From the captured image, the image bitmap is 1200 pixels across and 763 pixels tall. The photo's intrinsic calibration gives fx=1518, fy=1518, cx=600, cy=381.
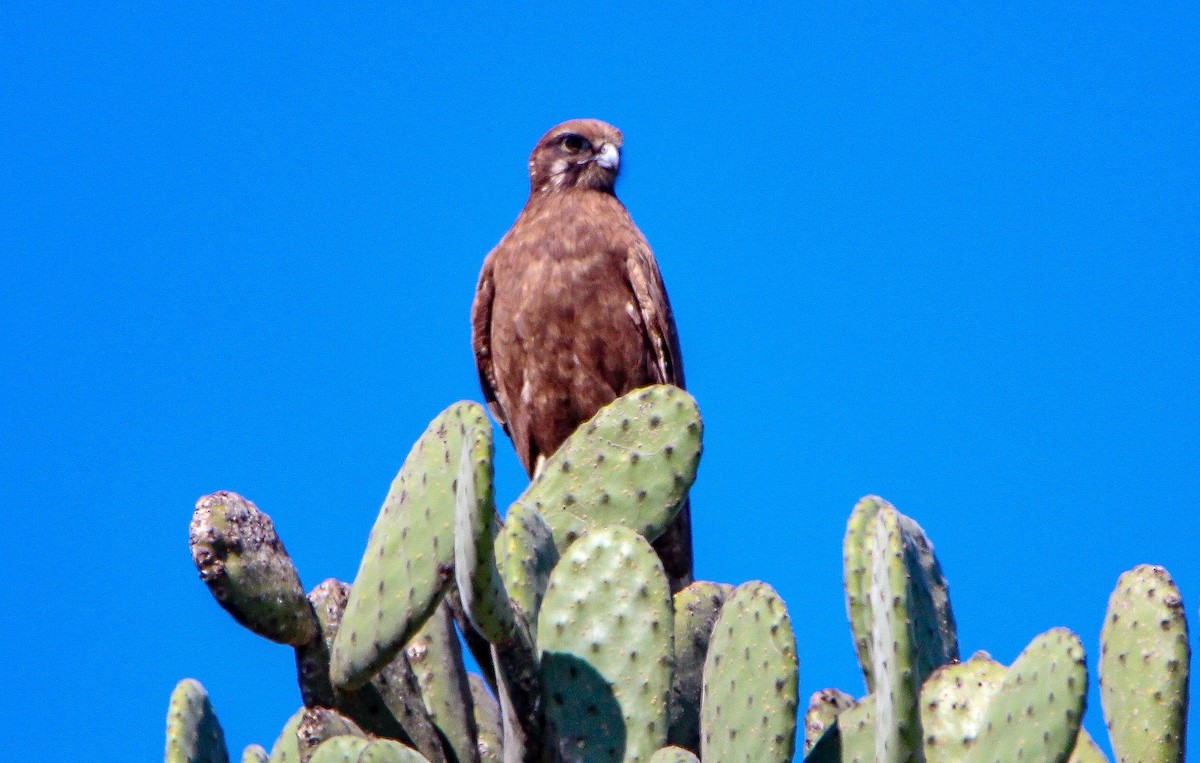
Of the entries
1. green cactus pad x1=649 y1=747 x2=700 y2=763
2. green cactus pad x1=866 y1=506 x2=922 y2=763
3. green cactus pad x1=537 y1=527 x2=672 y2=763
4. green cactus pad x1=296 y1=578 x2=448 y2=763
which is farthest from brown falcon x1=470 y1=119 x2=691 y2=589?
green cactus pad x1=866 y1=506 x2=922 y2=763

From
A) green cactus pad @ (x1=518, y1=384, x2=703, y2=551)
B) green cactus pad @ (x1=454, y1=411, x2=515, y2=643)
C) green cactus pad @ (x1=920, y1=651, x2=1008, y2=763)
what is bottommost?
green cactus pad @ (x1=920, y1=651, x2=1008, y2=763)

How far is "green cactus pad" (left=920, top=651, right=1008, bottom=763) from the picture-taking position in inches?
105

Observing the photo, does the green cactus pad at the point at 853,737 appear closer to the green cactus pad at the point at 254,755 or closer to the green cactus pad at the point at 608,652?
the green cactus pad at the point at 608,652

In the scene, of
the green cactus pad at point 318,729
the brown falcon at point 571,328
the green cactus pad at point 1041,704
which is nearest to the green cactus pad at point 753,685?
the green cactus pad at point 1041,704

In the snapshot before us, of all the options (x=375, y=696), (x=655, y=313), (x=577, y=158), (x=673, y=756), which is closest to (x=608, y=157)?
(x=577, y=158)

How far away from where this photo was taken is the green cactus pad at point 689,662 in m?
3.56

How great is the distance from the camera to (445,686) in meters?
3.41

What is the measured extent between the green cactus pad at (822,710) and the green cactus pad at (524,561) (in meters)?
0.76

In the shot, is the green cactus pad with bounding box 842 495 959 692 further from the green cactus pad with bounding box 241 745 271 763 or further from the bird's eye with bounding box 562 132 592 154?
the bird's eye with bounding box 562 132 592 154

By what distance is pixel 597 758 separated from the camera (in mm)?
2764

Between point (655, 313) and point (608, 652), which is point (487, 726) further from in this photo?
point (655, 313)

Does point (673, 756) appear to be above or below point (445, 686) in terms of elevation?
below

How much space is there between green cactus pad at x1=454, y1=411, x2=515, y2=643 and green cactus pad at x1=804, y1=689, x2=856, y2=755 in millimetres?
1089

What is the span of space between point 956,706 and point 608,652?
2.07 ft
